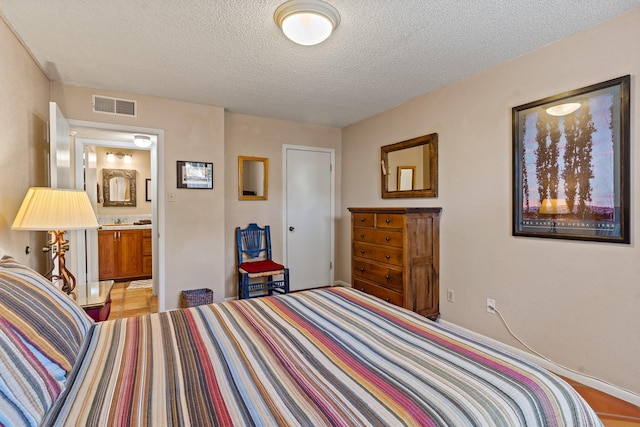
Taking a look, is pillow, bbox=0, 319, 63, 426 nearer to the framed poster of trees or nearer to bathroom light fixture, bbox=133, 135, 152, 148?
the framed poster of trees

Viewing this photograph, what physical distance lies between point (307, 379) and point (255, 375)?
16cm

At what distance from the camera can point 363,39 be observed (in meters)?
2.13

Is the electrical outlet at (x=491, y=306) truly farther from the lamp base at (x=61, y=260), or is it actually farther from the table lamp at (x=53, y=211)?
the lamp base at (x=61, y=260)

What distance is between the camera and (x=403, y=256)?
2.76m

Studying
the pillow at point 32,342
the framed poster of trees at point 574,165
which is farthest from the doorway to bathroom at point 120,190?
the framed poster of trees at point 574,165

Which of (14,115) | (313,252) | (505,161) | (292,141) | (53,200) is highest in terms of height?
(292,141)

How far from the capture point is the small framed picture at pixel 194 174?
133 inches

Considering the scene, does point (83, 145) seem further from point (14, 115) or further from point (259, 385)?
point (259, 385)

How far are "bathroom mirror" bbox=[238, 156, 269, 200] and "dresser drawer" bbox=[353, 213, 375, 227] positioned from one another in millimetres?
1330

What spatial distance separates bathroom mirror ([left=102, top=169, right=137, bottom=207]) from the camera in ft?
17.5

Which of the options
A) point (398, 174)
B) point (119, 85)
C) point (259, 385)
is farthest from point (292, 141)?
point (259, 385)

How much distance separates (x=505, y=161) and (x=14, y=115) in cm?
353

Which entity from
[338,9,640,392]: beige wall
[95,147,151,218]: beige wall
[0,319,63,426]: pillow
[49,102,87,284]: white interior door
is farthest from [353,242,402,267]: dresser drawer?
[95,147,151,218]: beige wall

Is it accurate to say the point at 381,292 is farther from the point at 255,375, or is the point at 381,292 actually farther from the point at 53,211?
the point at 53,211
